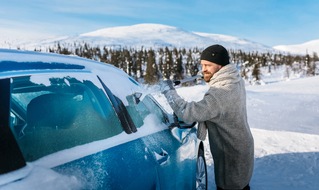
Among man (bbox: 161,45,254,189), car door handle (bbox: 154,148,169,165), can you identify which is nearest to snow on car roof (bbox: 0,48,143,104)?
car door handle (bbox: 154,148,169,165)

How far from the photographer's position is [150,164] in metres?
2.24

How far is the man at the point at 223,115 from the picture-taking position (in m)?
3.23

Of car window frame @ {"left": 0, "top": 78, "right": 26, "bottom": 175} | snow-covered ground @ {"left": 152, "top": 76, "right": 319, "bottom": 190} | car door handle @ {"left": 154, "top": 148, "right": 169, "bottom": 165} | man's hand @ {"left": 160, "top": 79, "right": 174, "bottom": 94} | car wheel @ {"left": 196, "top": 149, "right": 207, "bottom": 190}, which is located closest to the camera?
car window frame @ {"left": 0, "top": 78, "right": 26, "bottom": 175}

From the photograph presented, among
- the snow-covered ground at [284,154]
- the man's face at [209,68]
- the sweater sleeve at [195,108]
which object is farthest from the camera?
the snow-covered ground at [284,154]

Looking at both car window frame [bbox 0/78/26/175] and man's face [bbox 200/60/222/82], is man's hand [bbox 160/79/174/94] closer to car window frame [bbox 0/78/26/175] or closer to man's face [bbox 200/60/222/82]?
man's face [bbox 200/60/222/82]

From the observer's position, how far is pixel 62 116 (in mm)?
2068

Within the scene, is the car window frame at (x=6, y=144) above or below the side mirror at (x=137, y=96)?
above

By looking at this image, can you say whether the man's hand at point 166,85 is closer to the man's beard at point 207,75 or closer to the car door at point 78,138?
the man's beard at point 207,75

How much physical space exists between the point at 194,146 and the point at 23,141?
2.42 meters

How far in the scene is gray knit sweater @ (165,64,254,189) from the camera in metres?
3.23

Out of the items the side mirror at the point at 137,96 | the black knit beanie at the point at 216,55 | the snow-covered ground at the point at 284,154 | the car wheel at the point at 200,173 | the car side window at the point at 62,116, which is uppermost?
the black knit beanie at the point at 216,55

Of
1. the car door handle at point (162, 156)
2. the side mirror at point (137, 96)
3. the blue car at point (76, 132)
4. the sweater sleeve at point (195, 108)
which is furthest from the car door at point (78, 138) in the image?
the sweater sleeve at point (195, 108)

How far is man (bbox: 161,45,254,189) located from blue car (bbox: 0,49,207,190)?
351 millimetres

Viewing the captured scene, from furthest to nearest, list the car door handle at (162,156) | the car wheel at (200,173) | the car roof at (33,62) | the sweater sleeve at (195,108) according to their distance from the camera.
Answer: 1. the car wheel at (200,173)
2. the sweater sleeve at (195,108)
3. the car door handle at (162,156)
4. the car roof at (33,62)
